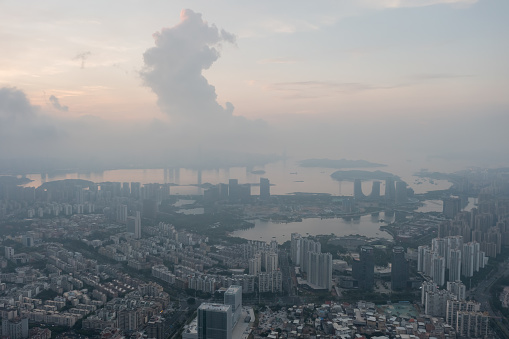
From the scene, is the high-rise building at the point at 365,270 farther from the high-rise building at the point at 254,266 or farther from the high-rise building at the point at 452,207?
the high-rise building at the point at 452,207

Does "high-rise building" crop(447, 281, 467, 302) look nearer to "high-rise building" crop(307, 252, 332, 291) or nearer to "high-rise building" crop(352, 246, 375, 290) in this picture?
"high-rise building" crop(352, 246, 375, 290)

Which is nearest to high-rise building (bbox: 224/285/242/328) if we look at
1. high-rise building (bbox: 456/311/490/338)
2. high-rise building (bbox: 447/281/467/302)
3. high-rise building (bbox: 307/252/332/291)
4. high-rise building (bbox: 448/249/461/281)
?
high-rise building (bbox: 307/252/332/291)

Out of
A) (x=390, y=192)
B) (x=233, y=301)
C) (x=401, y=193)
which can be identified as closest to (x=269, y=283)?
(x=233, y=301)

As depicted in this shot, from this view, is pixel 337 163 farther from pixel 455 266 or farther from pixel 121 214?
pixel 455 266

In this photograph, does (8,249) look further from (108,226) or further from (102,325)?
(102,325)

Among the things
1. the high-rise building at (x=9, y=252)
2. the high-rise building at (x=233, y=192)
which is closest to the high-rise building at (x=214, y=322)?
the high-rise building at (x=9, y=252)
